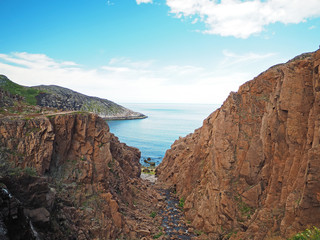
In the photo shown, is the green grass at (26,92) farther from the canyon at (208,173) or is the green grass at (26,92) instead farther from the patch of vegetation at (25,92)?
the canyon at (208,173)

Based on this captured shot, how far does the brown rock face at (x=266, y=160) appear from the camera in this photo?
2306 cm

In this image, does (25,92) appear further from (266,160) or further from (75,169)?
(266,160)

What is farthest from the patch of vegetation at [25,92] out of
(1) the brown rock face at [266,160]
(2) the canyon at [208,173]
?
(1) the brown rock face at [266,160]

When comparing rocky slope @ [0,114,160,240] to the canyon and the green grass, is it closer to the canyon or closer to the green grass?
the canyon

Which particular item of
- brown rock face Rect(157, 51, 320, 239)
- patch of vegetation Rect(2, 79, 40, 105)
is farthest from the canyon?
patch of vegetation Rect(2, 79, 40, 105)

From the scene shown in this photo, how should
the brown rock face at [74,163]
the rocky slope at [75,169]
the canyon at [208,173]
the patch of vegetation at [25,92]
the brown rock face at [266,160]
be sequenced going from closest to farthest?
the canyon at [208,173], the brown rock face at [266,160], the rocky slope at [75,169], the brown rock face at [74,163], the patch of vegetation at [25,92]

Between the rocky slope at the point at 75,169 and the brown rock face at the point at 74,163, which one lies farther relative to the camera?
the brown rock face at the point at 74,163

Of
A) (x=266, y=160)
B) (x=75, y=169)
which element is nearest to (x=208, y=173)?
(x=266, y=160)

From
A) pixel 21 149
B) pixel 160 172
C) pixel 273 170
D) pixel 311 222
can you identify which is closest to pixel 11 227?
pixel 21 149

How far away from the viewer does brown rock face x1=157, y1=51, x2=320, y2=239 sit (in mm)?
23062

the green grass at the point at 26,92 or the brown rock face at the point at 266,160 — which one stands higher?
the green grass at the point at 26,92

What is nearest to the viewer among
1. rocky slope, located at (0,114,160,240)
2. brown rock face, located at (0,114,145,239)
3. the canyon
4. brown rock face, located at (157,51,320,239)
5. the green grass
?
the canyon

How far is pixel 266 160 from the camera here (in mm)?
31969

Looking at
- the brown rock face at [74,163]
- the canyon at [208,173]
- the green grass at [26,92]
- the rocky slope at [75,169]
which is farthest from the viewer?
the green grass at [26,92]
